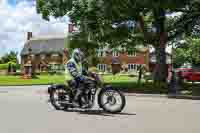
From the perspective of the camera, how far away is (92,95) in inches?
549

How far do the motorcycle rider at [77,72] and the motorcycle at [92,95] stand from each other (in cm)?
11

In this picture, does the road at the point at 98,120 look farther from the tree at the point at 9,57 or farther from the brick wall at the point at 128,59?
the tree at the point at 9,57

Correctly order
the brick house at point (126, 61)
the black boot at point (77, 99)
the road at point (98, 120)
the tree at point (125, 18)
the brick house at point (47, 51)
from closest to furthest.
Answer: the road at point (98, 120) → the black boot at point (77, 99) → the tree at point (125, 18) → the brick house at point (126, 61) → the brick house at point (47, 51)

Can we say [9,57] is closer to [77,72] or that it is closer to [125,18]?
[125,18]

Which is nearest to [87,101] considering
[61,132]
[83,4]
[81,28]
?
[61,132]

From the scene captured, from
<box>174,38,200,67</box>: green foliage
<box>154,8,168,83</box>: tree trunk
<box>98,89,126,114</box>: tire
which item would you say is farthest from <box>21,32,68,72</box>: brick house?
<box>98,89,126,114</box>: tire

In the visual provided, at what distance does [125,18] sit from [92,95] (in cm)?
1471

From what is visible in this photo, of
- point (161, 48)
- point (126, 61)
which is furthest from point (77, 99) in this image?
point (126, 61)

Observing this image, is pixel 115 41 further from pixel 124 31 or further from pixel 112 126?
pixel 112 126

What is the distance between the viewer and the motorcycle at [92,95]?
1356 centimetres

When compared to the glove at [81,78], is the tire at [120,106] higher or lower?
lower

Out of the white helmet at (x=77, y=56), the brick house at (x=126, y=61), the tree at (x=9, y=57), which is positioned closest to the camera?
the white helmet at (x=77, y=56)

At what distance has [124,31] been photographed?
98.8ft

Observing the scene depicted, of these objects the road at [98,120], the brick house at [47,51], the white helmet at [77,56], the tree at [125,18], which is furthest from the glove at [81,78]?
the brick house at [47,51]
